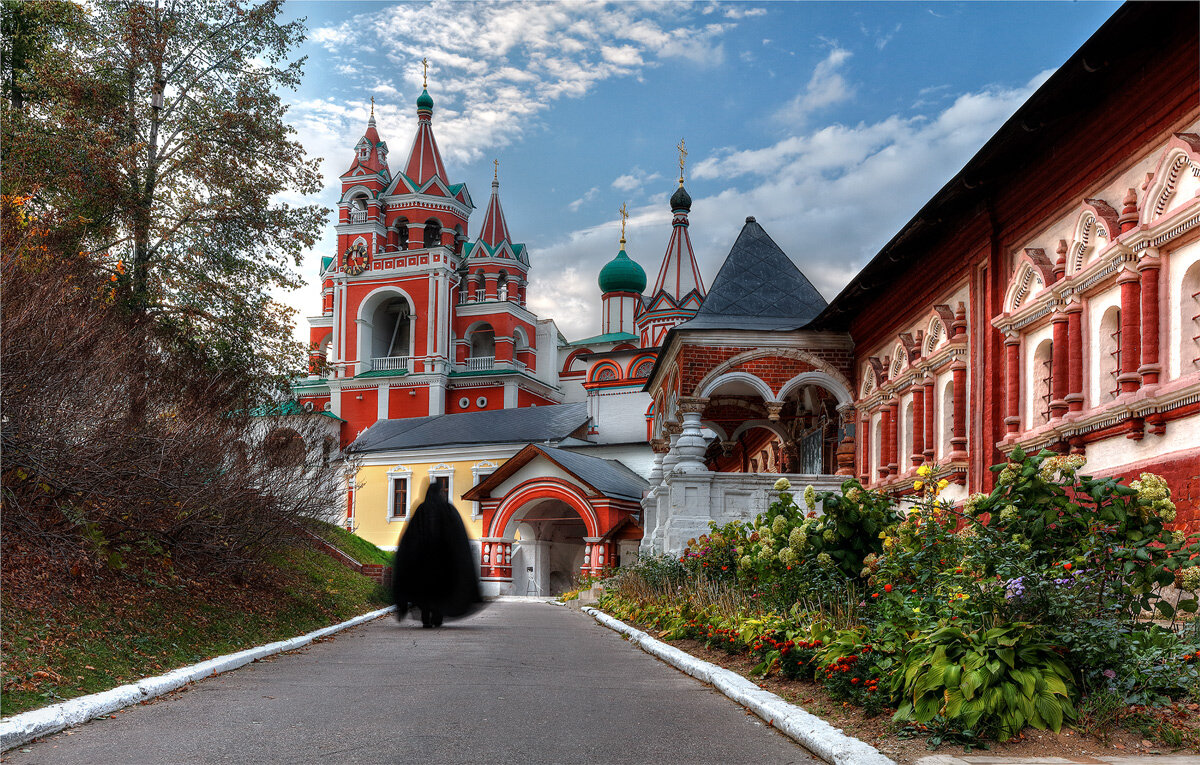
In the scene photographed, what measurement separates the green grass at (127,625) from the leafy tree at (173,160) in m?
3.70

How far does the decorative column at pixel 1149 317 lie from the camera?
8.99 meters

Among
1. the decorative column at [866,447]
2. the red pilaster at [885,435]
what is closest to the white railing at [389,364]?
the decorative column at [866,447]

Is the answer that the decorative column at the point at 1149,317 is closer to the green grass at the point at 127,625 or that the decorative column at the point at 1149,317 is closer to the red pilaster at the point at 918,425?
the red pilaster at the point at 918,425

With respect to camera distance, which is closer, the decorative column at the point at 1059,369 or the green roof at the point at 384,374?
the decorative column at the point at 1059,369

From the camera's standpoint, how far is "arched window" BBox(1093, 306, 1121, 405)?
1002 centimetres

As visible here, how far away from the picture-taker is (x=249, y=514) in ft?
36.7

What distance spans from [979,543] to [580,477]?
27643 millimetres

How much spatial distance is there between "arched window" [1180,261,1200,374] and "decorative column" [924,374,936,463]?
625 centimetres

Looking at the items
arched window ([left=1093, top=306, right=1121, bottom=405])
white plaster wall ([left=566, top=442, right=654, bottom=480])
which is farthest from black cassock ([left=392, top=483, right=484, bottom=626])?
white plaster wall ([left=566, top=442, right=654, bottom=480])

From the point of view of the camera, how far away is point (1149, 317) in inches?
360

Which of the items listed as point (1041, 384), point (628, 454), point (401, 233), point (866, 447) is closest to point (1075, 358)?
point (1041, 384)

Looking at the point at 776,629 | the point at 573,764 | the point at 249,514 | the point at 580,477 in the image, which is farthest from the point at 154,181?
the point at 580,477

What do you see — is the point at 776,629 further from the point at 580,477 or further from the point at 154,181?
the point at 580,477

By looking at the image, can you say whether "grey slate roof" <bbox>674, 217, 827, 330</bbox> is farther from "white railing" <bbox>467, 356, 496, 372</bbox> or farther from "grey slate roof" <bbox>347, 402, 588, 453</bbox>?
"white railing" <bbox>467, 356, 496, 372</bbox>
